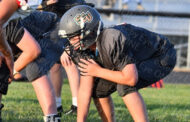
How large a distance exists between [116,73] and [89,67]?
0.23m

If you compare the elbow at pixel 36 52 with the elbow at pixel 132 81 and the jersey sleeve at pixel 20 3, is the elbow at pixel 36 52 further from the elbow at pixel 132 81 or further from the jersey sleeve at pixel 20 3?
the elbow at pixel 132 81

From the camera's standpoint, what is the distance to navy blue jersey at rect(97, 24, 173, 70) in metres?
3.31

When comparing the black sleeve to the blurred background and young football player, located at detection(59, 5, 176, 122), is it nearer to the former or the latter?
young football player, located at detection(59, 5, 176, 122)

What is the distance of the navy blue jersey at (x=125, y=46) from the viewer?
3307mm

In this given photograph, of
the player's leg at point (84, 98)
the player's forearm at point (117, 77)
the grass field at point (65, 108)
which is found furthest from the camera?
the grass field at point (65, 108)

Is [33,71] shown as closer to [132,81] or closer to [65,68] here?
[132,81]

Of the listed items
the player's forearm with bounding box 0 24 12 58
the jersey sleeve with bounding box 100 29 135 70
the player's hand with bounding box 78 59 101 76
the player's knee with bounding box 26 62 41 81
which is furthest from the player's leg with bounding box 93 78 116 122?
the player's forearm with bounding box 0 24 12 58

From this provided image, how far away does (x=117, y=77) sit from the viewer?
10.9 feet

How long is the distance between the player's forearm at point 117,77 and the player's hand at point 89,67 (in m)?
0.04

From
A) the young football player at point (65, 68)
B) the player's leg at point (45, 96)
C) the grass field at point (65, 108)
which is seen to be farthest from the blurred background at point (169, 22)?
the player's leg at point (45, 96)

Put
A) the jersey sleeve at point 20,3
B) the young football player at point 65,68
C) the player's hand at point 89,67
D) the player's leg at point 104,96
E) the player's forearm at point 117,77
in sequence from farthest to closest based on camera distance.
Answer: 1. the young football player at point 65,68
2. the player's leg at point 104,96
3. the player's hand at point 89,67
4. the player's forearm at point 117,77
5. the jersey sleeve at point 20,3

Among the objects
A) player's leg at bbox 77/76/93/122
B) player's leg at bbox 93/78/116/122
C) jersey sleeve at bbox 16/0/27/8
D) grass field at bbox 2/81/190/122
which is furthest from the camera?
grass field at bbox 2/81/190/122

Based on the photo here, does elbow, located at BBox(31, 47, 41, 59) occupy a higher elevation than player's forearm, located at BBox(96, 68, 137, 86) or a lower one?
higher

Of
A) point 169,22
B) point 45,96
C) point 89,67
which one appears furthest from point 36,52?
point 169,22
